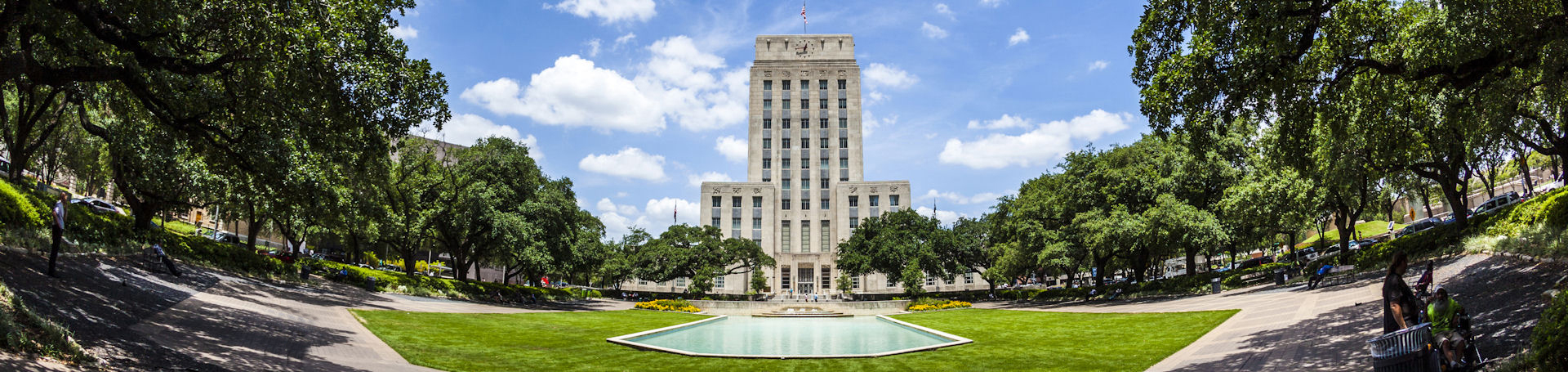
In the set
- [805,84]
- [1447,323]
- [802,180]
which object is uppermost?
[805,84]

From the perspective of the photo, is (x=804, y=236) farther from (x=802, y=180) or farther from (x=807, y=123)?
(x=807, y=123)

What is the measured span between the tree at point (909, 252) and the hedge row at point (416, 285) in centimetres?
2378

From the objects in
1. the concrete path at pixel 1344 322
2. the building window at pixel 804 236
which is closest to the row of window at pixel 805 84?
the building window at pixel 804 236

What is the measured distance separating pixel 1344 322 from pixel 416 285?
122ft

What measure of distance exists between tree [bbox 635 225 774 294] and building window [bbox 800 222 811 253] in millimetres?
33527

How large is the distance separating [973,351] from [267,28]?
1595 cm

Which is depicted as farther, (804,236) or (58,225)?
(804,236)

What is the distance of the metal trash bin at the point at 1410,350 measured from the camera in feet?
26.0

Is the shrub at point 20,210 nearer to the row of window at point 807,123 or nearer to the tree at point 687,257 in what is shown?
the tree at point 687,257

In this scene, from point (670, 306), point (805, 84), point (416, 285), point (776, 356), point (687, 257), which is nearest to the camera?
point (776, 356)

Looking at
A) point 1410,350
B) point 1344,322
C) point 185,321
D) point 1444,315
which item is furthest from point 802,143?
point 1410,350

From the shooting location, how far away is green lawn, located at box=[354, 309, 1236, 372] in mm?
15711

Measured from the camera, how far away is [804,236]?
3676 inches

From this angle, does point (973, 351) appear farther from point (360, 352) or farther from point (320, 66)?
point (320, 66)
